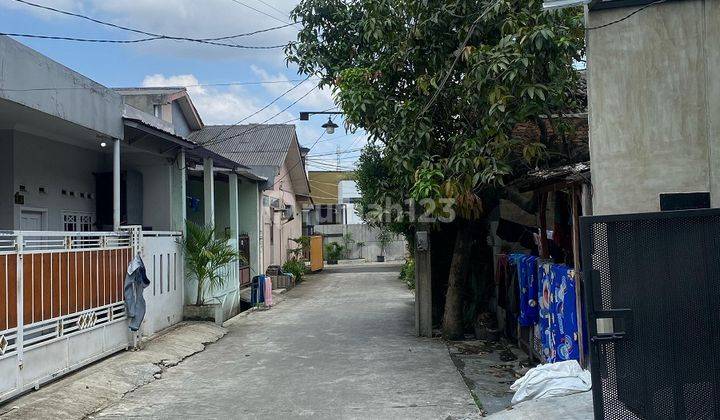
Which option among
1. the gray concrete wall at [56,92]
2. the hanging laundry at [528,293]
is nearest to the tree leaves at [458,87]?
the hanging laundry at [528,293]

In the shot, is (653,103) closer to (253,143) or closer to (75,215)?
(75,215)

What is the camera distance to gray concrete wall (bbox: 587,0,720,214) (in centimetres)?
540

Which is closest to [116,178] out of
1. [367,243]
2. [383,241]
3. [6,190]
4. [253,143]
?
[6,190]

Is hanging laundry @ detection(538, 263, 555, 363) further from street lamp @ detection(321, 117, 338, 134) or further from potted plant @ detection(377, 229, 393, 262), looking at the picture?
potted plant @ detection(377, 229, 393, 262)

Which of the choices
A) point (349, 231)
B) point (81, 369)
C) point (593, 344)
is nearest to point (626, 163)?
point (593, 344)

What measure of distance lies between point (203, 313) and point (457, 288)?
18.0 ft

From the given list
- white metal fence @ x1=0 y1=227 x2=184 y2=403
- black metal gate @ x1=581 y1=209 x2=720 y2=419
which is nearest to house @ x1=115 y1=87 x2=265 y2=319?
white metal fence @ x1=0 y1=227 x2=184 y2=403

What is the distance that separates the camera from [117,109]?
10.5 m

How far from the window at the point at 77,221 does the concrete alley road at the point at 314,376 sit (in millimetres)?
3762

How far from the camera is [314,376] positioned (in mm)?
8664

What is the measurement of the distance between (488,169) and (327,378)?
3.60 metres

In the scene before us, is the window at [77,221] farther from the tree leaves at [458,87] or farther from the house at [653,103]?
the house at [653,103]

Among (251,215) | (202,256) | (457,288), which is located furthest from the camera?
(251,215)

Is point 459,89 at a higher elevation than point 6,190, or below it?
higher
